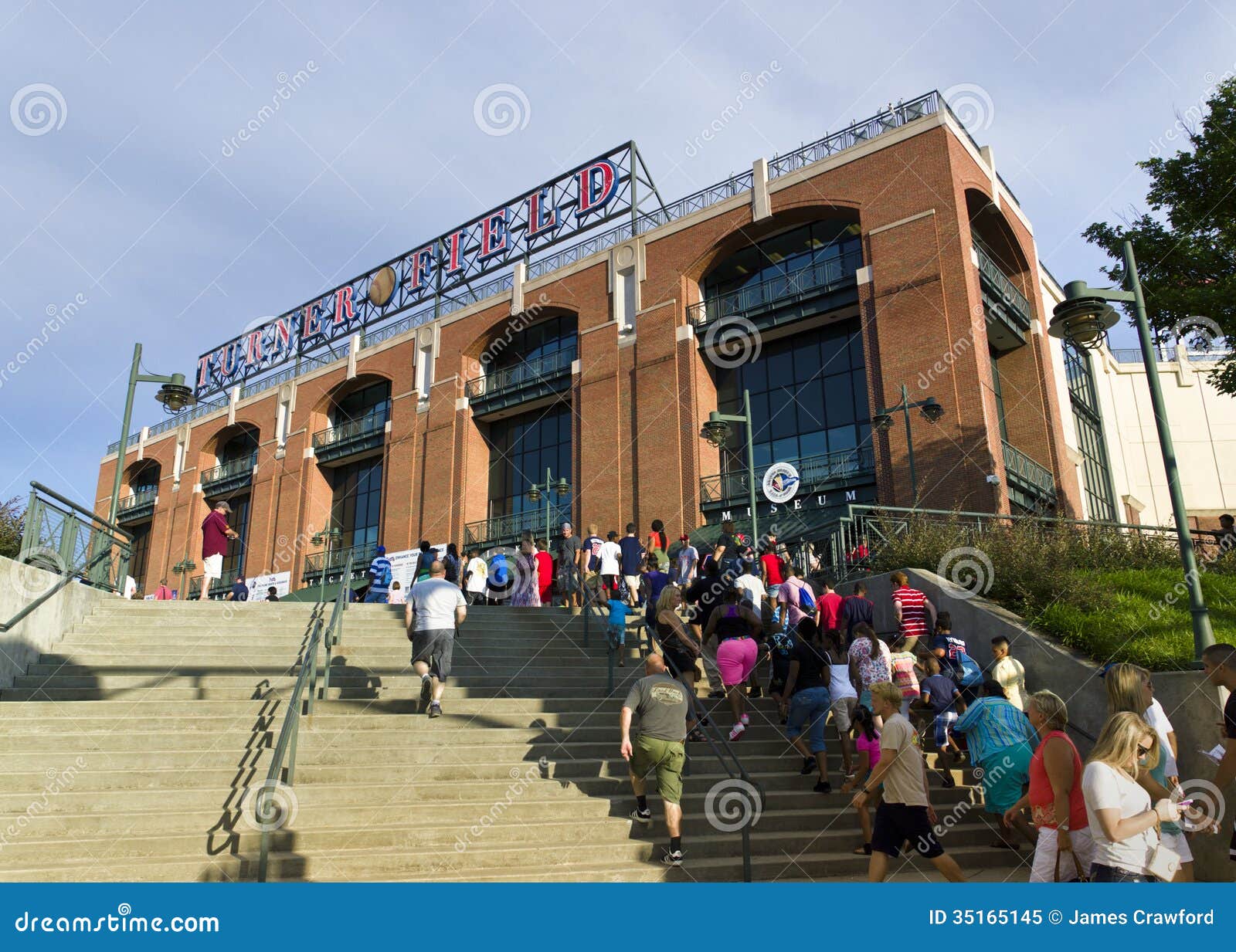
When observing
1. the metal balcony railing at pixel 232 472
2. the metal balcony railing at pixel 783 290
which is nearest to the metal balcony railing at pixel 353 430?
the metal balcony railing at pixel 232 472

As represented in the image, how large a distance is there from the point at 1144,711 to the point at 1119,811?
4.24ft

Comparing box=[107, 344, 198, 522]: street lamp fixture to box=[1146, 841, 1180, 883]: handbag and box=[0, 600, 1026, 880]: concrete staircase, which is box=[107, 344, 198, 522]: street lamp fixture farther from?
box=[1146, 841, 1180, 883]: handbag

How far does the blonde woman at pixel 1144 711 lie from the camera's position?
181 inches

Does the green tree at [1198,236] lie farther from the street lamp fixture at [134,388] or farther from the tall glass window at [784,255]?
the street lamp fixture at [134,388]

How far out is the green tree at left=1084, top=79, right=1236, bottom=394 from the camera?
53.3ft

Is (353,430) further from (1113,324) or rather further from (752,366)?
(1113,324)

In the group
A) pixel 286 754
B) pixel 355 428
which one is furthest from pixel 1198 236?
pixel 355 428

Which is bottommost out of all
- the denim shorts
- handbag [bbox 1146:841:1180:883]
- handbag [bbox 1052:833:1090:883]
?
handbag [bbox 1052:833:1090:883]

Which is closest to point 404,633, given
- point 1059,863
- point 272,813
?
point 272,813

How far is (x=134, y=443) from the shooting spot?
48.9 metres

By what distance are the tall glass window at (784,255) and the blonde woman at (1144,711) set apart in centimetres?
2037

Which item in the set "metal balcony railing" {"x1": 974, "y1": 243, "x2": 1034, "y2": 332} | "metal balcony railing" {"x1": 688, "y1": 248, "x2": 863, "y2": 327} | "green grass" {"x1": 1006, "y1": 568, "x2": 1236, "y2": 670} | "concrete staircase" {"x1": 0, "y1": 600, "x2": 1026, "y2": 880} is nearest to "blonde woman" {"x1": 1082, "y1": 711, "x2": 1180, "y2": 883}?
"concrete staircase" {"x1": 0, "y1": 600, "x2": 1026, "y2": 880}

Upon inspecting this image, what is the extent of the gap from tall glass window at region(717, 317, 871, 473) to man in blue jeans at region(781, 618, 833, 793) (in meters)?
14.8

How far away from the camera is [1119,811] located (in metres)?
4.02
